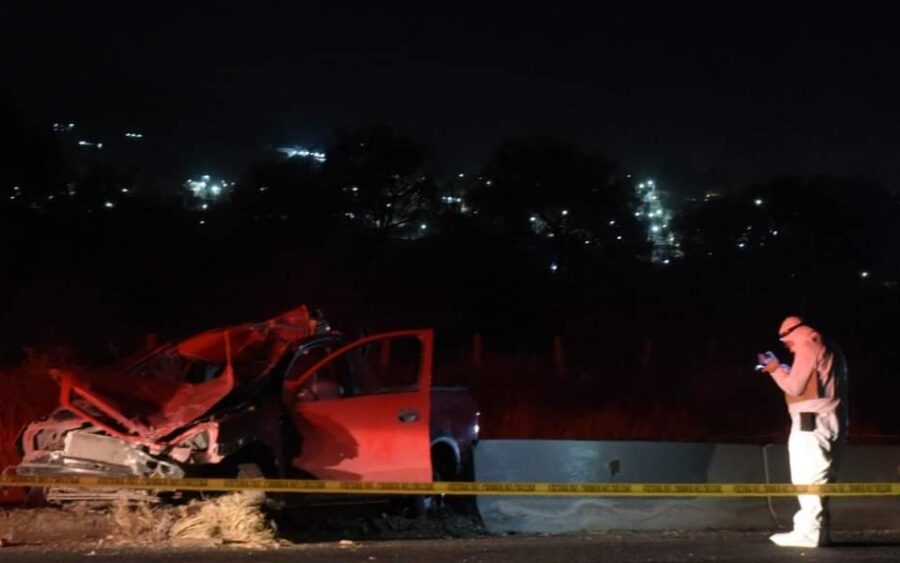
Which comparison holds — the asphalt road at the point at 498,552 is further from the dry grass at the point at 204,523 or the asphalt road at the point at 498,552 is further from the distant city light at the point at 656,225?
the distant city light at the point at 656,225

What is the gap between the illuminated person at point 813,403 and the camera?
838 cm

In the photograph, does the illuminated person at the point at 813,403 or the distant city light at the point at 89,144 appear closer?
the illuminated person at the point at 813,403

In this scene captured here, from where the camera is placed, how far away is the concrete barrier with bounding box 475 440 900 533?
34.2 ft

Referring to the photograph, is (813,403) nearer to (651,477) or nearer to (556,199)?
(651,477)

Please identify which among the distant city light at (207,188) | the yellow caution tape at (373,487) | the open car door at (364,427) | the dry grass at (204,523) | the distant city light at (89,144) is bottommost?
the dry grass at (204,523)

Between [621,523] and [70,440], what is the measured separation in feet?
14.8

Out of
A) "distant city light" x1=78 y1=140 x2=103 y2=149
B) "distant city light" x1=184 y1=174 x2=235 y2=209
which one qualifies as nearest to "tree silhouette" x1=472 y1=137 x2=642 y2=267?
"distant city light" x1=184 y1=174 x2=235 y2=209

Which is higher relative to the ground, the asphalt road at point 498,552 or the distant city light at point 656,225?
the distant city light at point 656,225

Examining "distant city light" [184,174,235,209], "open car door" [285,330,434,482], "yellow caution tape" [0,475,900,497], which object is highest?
"distant city light" [184,174,235,209]

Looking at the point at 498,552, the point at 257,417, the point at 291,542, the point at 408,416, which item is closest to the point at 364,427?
the point at 408,416

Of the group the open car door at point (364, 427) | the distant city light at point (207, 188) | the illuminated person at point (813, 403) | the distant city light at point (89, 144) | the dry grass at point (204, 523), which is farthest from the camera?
the distant city light at point (89, 144)

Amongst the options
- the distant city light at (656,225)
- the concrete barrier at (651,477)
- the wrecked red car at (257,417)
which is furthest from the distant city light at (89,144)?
the concrete barrier at (651,477)

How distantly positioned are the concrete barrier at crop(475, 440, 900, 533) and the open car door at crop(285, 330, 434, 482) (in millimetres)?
1062

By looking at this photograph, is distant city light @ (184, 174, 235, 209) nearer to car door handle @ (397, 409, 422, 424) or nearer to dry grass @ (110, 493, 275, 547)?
car door handle @ (397, 409, 422, 424)
